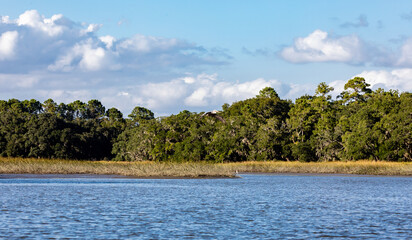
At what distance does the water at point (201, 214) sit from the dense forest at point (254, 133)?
43.0 m

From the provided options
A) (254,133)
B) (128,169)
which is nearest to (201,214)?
(128,169)

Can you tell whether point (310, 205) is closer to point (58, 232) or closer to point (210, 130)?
point (58, 232)

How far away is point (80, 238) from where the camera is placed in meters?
20.7

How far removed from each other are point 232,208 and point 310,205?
5198 mm

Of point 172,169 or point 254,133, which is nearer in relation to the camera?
point 172,169

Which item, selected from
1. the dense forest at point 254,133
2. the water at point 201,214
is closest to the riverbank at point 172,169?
the dense forest at point 254,133

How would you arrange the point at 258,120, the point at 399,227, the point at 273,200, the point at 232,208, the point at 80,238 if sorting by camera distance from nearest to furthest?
1. the point at 80,238
2. the point at 399,227
3. the point at 232,208
4. the point at 273,200
5. the point at 258,120

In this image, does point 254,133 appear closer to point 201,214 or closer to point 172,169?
point 172,169

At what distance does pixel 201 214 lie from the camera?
2877 cm

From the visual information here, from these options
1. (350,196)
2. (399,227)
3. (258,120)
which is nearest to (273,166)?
(258,120)

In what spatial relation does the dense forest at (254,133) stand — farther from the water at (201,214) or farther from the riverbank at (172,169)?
the water at (201,214)

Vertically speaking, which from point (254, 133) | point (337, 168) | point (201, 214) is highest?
point (254, 133)

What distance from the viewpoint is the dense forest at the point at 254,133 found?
3346 inches

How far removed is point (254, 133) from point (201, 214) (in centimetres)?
6919
